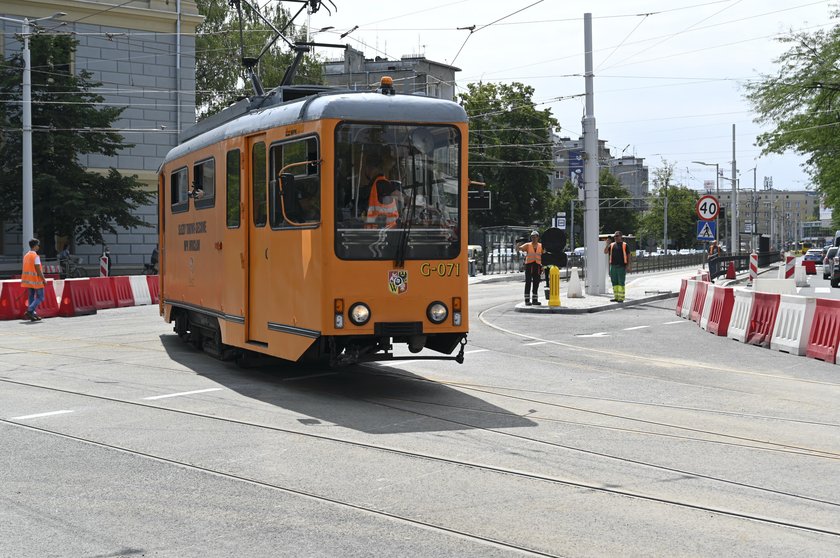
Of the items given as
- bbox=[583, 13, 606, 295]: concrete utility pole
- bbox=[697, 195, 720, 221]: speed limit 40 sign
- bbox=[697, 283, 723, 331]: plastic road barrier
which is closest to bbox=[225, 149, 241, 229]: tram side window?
bbox=[697, 283, 723, 331]: plastic road barrier

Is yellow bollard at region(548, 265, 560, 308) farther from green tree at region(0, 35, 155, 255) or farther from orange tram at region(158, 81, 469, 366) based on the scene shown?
green tree at region(0, 35, 155, 255)

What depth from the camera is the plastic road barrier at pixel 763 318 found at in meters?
17.2

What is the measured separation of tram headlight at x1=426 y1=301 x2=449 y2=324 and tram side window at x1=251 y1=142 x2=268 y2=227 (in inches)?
85.7

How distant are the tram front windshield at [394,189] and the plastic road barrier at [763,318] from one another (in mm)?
8069

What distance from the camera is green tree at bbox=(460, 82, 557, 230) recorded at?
76188mm

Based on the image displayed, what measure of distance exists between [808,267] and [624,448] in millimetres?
55090

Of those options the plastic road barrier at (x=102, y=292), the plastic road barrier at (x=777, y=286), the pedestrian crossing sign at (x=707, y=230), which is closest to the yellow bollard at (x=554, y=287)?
the plastic road barrier at (x=777, y=286)

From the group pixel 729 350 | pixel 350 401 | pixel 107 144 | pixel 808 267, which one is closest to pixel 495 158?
pixel 808 267

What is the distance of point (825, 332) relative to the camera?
15406 millimetres

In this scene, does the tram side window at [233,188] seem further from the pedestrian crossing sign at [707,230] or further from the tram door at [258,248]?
the pedestrian crossing sign at [707,230]

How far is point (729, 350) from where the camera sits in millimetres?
16797

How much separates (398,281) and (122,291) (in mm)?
18504

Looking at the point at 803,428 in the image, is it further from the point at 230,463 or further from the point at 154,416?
the point at 154,416

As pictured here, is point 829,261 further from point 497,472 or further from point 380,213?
point 497,472
